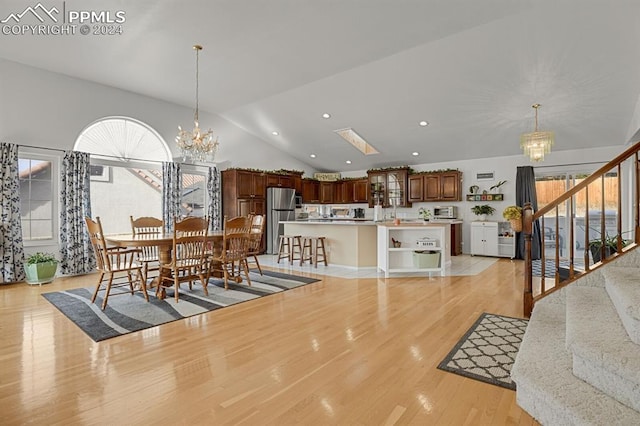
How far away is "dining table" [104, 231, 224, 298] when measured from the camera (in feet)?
11.9

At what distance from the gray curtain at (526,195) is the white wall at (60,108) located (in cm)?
750

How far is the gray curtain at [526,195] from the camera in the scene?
24.0 ft

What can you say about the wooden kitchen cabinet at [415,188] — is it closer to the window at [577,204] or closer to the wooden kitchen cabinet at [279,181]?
the window at [577,204]

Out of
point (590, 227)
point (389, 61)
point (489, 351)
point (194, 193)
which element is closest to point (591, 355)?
point (489, 351)

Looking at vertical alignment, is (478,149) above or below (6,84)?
below

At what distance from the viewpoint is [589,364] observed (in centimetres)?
172

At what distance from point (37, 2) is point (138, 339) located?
397cm

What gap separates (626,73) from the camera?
461 centimetres

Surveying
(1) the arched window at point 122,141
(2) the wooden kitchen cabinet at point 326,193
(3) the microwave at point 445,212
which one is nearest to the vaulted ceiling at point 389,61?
(1) the arched window at point 122,141

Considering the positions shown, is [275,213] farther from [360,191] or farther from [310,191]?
[360,191]

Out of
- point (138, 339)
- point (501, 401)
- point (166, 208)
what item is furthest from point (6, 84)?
point (501, 401)

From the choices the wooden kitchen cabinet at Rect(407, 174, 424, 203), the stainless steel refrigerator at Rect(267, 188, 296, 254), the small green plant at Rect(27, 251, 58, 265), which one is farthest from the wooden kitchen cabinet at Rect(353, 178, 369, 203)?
the small green plant at Rect(27, 251, 58, 265)

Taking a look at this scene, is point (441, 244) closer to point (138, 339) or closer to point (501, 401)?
point (501, 401)

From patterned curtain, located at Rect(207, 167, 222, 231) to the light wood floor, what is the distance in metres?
4.07
